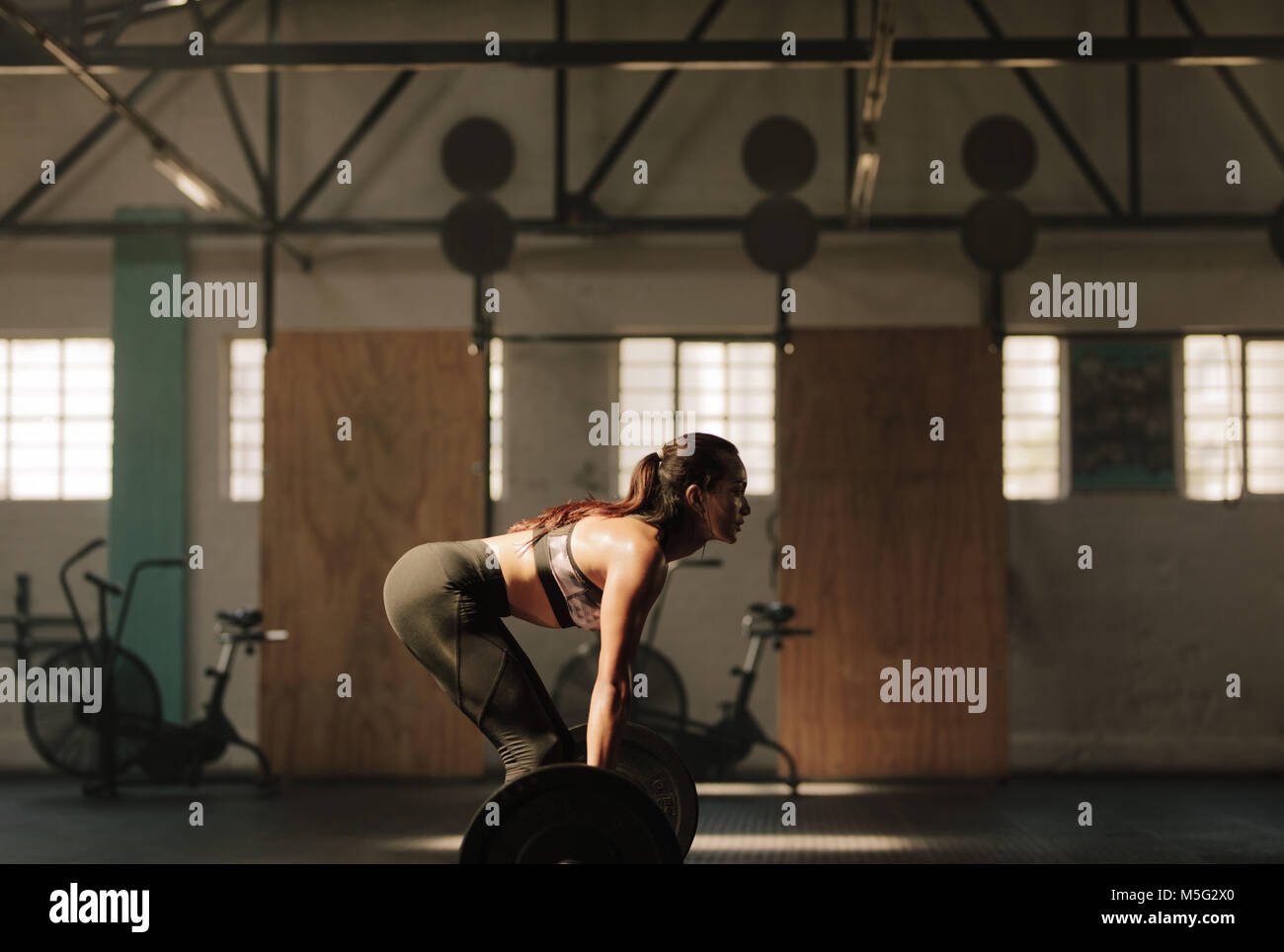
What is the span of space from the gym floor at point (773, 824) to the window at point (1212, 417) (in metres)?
1.71

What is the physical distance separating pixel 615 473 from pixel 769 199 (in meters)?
1.81

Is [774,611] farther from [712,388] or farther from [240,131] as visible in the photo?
[240,131]

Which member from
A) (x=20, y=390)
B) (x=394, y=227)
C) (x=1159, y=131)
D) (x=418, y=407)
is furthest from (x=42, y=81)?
(x=1159, y=131)

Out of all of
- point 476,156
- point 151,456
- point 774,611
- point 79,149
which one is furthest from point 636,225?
point 79,149

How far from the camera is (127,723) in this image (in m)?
6.05

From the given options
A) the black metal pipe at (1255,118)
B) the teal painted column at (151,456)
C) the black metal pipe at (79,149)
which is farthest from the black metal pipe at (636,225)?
the black metal pipe at (1255,118)

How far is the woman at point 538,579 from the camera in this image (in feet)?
8.09

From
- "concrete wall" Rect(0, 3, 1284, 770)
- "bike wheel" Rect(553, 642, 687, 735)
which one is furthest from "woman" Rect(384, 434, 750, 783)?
"concrete wall" Rect(0, 3, 1284, 770)

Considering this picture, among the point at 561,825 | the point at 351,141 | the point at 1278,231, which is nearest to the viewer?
the point at 561,825

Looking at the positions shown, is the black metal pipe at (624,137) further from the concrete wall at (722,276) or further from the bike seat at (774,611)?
the bike seat at (774,611)

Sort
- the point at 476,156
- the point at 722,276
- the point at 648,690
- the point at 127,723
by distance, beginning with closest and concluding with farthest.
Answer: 1. the point at 127,723
2. the point at 648,690
3. the point at 476,156
4. the point at 722,276

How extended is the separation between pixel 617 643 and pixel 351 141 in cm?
557

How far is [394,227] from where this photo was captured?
689cm
